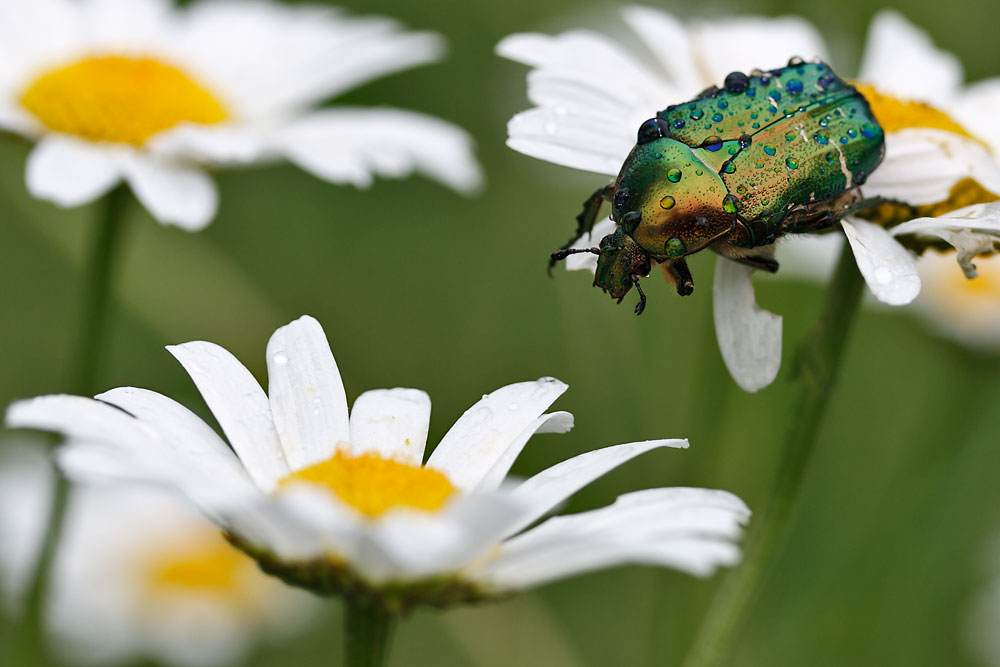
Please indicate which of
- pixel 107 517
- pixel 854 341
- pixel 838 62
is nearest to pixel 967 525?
pixel 854 341

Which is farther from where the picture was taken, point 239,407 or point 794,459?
point 794,459

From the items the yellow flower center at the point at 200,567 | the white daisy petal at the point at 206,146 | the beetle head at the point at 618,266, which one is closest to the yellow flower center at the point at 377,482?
the beetle head at the point at 618,266

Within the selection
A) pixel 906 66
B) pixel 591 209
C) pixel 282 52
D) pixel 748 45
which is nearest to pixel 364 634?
pixel 591 209

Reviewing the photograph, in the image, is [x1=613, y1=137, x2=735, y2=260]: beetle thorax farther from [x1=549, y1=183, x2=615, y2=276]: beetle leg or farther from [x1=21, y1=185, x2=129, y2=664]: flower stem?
[x1=21, y1=185, x2=129, y2=664]: flower stem

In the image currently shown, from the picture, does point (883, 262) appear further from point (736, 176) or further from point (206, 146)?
point (206, 146)

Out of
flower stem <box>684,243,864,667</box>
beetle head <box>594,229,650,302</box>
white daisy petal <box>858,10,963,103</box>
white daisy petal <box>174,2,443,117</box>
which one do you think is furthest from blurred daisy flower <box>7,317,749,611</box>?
white daisy petal <box>174,2,443,117</box>

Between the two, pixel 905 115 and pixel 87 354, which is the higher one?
pixel 905 115
